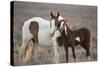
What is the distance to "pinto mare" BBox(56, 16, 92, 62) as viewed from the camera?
2.32m

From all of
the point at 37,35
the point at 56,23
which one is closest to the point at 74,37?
the point at 56,23

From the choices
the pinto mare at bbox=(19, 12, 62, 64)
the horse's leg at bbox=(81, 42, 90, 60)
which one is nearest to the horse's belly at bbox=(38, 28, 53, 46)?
the pinto mare at bbox=(19, 12, 62, 64)

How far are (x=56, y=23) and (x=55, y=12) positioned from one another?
0.12m

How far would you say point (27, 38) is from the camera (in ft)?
7.14

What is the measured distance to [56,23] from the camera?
229 cm

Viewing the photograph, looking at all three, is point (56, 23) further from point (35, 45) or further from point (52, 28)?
point (35, 45)

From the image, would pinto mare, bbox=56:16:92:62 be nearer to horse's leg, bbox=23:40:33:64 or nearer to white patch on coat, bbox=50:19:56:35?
white patch on coat, bbox=50:19:56:35

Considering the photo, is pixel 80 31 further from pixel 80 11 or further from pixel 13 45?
pixel 13 45

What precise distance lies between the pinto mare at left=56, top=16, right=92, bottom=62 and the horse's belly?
14cm

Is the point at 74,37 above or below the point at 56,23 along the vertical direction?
below

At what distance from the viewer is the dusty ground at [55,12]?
6.98 feet
